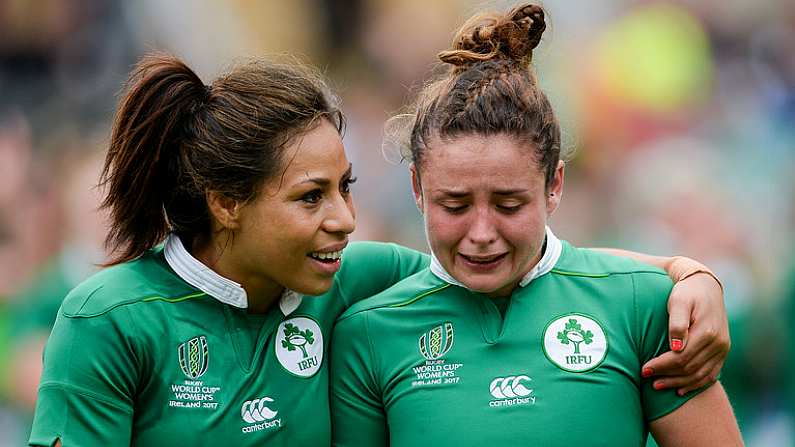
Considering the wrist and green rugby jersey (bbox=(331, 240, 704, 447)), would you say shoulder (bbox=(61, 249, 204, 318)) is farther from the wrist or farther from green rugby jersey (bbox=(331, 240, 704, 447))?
the wrist

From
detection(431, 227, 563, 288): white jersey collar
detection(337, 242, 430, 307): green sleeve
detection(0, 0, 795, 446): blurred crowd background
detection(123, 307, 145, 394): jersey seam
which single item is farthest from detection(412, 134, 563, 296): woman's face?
detection(0, 0, 795, 446): blurred crowd background

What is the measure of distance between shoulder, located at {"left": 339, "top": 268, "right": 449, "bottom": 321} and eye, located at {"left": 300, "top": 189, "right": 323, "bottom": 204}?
13.7 inches

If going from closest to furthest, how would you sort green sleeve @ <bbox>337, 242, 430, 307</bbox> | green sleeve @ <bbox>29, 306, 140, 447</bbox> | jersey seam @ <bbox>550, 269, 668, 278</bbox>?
green sleeve @ <bbox>29, 306, 140, 447</bbox> → jersey seam @ <bbox>550, 269, 668, 278</bbox> → green sleeve @ <bbox>337, 242, 430, 307</bbox>

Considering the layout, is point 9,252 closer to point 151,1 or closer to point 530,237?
point 151,1

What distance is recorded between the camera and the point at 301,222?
320 centimetres

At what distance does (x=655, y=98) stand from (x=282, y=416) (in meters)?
4.72

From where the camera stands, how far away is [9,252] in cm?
693

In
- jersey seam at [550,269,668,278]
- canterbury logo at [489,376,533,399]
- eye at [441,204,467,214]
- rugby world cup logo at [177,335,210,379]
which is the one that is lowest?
canterbury logo at [489,376,533,399]

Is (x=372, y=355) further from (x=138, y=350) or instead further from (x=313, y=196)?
(x=138, y=350)

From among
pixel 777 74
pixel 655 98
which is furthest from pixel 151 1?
pixel 777 74

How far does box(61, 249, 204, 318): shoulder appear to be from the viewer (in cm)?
308

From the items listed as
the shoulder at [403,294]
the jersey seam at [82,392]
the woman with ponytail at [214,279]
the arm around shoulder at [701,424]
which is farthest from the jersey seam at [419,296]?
the jersey seam at [82,392]

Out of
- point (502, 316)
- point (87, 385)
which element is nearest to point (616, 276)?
point (502, 316)

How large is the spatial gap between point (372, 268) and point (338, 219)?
427mm
